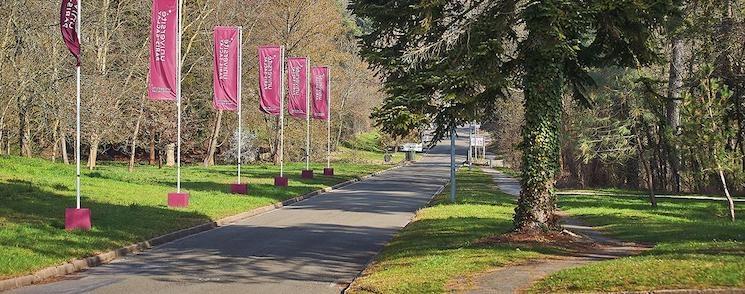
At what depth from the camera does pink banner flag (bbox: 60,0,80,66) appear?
64.1 feet

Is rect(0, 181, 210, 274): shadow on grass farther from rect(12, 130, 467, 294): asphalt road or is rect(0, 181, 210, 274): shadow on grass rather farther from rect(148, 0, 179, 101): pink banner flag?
rect(148, 0, 179, 101): pink banner flag

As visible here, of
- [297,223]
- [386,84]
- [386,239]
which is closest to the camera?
[386,84]

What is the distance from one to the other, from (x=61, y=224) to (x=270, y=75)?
18.1 meters

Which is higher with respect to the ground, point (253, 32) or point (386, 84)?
point (253, 32)

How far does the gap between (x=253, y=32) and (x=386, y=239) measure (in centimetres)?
4623

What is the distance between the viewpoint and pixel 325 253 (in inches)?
724

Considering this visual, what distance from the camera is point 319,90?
4656cm

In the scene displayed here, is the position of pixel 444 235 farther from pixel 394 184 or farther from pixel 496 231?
pixel 394 184

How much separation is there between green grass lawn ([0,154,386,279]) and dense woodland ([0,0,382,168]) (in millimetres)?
7155

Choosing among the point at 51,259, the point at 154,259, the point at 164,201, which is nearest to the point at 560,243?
the point at 154,259

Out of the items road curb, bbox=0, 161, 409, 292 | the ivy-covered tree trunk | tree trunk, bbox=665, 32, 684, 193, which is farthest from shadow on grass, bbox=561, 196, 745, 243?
road curb, bbox=0, 161, 409, 292

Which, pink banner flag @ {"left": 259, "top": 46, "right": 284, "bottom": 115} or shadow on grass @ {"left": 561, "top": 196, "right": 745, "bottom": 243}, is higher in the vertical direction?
pink banner flag @ {"left": 259, "top": 46, "right": 284, "bottom": 115}

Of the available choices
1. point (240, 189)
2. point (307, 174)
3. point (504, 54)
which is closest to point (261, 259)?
point (504, 54)

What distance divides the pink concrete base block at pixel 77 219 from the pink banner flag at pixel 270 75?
17985mm
